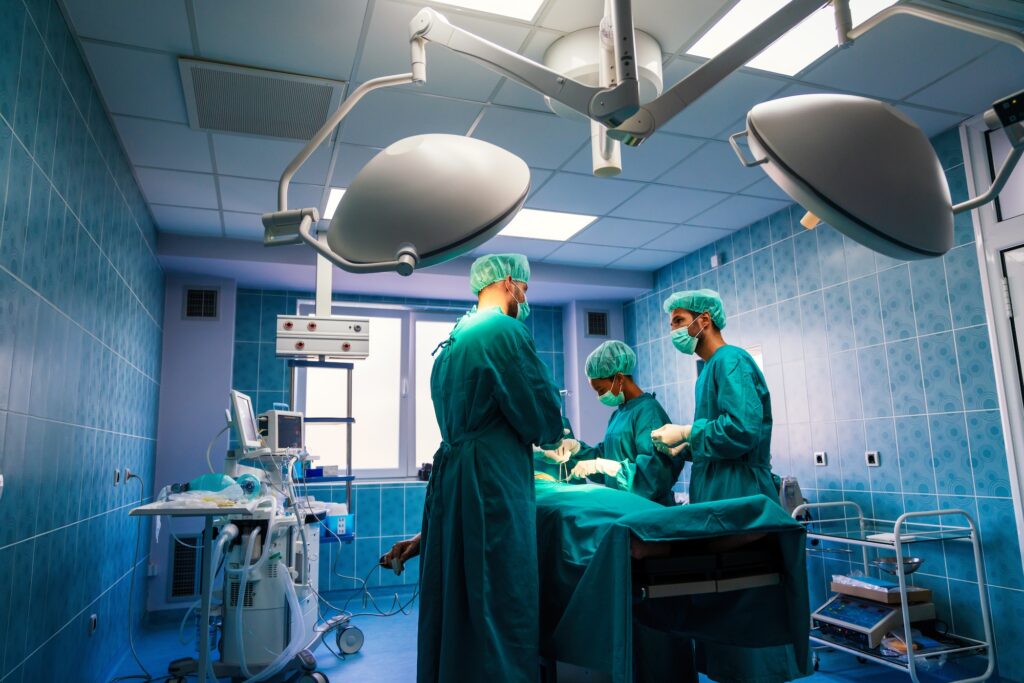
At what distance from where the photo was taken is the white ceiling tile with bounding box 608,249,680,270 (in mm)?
5324

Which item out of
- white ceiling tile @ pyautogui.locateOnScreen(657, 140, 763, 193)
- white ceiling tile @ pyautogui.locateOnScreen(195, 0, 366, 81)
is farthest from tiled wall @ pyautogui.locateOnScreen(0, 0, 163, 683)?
white ceiling tile @ pyautogui.locateOnScreen(657, 140, 763, 193)

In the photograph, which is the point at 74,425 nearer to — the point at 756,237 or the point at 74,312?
the point at 74,312

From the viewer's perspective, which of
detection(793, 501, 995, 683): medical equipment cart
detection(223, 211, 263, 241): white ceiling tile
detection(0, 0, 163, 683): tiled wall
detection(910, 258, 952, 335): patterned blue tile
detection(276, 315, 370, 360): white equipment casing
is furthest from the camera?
detection(223, 211, 263, 241): white ceiling tile

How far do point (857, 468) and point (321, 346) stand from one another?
314cm

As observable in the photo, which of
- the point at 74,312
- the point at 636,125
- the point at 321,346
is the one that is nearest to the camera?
the point at 636,125

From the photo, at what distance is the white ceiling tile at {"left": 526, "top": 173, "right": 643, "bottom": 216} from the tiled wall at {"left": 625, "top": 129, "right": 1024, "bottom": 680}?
109cm

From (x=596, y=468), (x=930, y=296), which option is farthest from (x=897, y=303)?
(x=596, y=468)

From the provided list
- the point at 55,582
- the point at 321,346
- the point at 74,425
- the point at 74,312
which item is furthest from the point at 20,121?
the point at 321,346

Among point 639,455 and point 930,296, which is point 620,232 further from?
point 639,455

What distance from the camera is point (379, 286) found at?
5.58 metres

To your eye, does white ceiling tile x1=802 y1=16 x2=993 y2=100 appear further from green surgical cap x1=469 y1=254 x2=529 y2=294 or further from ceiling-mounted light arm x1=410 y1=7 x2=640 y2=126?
ceiling-mounted light arm x1=410 y1=7 x2=640 y2=126

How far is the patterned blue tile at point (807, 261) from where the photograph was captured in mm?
4176

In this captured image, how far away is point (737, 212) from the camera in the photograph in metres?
4.48

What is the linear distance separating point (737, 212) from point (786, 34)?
79.9 inches
